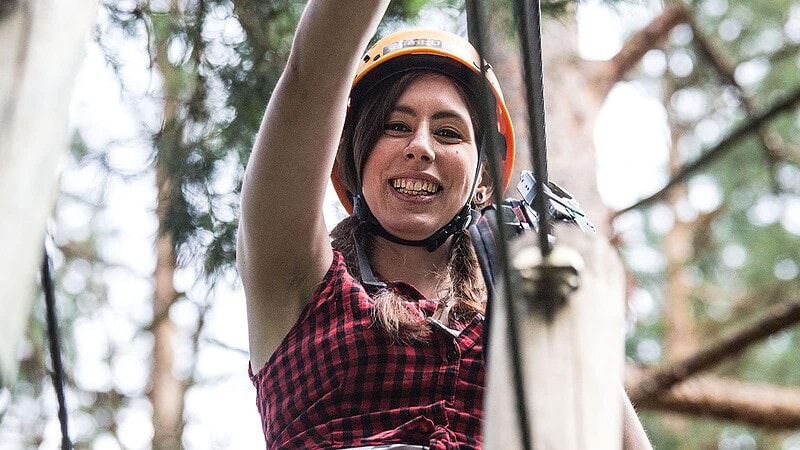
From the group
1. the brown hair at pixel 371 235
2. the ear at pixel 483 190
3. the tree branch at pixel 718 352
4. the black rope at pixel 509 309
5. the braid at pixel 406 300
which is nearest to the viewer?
the black rope at pixel 509 309

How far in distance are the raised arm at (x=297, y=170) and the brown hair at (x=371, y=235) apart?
18 cm

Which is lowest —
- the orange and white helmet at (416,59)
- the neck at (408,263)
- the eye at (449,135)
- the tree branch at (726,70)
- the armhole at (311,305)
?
the armhole at (311,305)

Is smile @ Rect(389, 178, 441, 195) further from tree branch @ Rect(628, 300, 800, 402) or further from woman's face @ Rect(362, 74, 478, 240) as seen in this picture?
tree branch @ Rect(628, 300, 800, 402)

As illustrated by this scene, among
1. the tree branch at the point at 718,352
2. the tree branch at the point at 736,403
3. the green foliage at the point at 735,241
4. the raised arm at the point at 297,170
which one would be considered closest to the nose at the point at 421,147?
A: the raised arm at the point at 297,170

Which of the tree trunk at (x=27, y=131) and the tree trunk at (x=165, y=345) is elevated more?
the tree trunk at (x=165, y=345)

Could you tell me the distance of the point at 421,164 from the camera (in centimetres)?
222

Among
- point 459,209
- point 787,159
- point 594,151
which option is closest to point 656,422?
point 787,159

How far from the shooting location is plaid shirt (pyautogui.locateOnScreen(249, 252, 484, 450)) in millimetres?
1860

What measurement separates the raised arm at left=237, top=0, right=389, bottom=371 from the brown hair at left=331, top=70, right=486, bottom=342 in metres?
0.18

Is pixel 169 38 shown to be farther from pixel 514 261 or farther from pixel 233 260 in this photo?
pixel 514 261

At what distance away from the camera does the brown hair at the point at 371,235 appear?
2119mm

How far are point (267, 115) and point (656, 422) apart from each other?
292 inches

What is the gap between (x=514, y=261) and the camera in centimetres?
124

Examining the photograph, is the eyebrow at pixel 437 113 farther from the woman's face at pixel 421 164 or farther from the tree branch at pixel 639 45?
the tree branch at pixel 639 45
